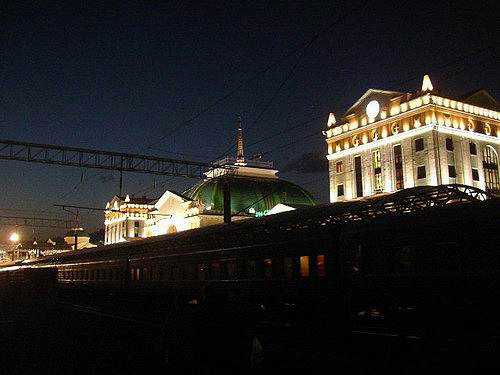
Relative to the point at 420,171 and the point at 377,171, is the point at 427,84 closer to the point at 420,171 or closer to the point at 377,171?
the point at 420,171

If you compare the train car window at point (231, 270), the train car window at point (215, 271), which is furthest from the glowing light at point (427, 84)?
the train car window at point (231, 270)

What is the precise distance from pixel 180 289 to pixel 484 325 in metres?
17.4

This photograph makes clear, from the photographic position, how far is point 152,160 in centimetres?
3500

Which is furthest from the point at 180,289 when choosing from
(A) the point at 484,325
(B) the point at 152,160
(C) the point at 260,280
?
(A) the point at 484,325

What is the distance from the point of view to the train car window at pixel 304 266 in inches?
689

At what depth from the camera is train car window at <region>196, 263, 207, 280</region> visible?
2412 cm

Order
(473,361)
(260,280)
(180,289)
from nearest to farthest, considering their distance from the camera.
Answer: (473,361)
(260,280)
(180,289)

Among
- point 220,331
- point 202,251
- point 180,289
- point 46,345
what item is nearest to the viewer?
point 220,331

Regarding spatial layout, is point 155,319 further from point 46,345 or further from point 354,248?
point 354,248

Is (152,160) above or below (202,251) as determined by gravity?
above

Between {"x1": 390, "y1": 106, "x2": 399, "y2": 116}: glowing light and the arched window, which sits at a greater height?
{"x1": 390, "y1": 106, "x2": 399, "y2": 116}: glowing light

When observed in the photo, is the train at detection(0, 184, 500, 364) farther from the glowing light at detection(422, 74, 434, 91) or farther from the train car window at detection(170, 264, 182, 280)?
the glowing light at detection(422, 74, 434, 91)

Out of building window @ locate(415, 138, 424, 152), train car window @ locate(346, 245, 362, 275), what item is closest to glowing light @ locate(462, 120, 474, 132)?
building window @ locate(415, 138, 424, 152)

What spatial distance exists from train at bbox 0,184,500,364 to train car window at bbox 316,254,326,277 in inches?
2.1
